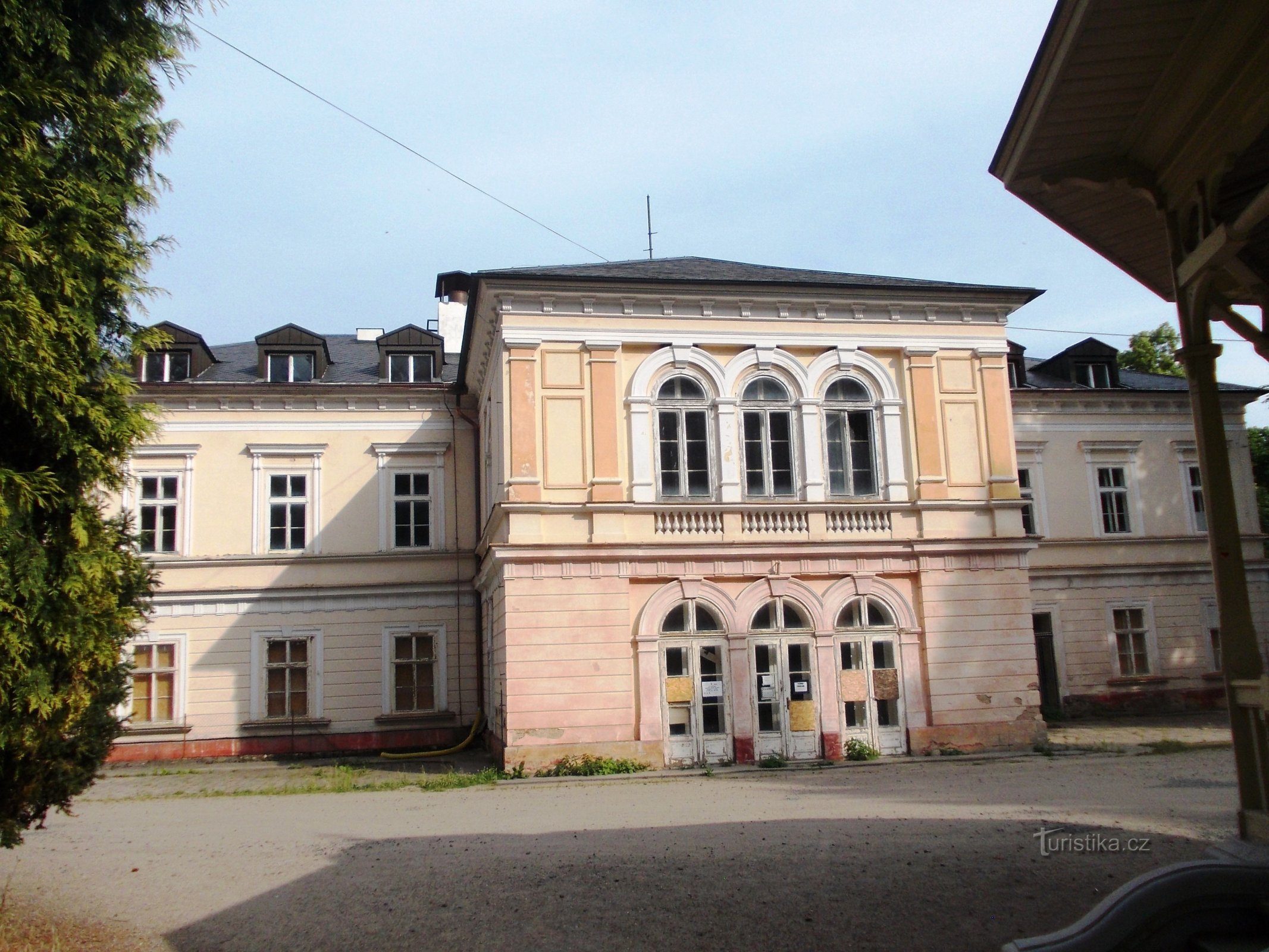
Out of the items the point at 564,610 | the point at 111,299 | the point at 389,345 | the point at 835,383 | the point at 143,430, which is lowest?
the point at 564,610

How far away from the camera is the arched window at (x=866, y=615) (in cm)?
1605

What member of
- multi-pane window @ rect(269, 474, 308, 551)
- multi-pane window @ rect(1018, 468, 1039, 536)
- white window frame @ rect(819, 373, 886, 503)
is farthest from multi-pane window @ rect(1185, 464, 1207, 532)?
multi-pane window @ rect(269, 474, 308, 551)

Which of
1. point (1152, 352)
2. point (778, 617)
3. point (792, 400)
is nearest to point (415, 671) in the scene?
point (778, 617)

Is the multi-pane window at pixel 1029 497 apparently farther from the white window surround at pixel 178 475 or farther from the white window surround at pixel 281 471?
the white window surround at pixel 178 475

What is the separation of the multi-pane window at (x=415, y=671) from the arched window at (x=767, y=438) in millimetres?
8306

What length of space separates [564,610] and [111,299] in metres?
9.51

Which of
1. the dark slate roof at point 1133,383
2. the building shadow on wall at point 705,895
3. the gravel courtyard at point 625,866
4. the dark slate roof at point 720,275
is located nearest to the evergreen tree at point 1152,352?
the dark slate roof at point 1133,383

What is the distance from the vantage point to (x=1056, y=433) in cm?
2348

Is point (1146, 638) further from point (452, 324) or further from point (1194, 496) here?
point (452, 324)

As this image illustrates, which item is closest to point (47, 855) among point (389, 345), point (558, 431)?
point (558, 431)

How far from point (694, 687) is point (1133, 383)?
53.7ft

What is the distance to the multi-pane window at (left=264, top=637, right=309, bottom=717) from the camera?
20094 millimetres

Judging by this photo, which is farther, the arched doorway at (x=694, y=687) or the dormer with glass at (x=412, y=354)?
the dormer with glass at (x=412, y=354)

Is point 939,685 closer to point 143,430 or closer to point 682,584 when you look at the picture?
point 682,584
